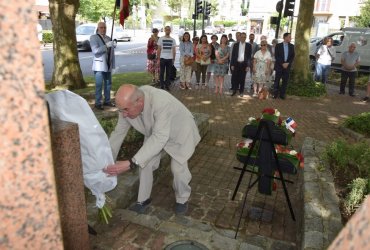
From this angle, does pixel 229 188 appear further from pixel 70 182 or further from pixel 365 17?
pixel 365 17

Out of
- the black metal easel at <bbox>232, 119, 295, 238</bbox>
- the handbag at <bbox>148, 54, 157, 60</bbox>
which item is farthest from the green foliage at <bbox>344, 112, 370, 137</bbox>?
the handbag at <bbox>148, 54, 157, 60</bbox>

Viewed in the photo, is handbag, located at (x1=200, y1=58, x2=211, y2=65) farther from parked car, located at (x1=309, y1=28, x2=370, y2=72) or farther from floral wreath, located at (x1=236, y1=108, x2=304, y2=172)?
parked car, located at (x1=309, y1=28, x2=370, y2=72)

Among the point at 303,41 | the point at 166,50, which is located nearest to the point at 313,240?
the point at 166,50

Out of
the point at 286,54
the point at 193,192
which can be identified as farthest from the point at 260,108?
the point at 193,192

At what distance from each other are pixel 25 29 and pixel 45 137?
394 mm

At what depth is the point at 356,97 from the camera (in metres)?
12.2

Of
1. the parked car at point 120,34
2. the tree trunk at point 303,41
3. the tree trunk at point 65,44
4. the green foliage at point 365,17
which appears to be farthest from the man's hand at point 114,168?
the green foliage at point 365,17

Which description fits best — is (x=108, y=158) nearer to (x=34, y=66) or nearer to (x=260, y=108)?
(x=34, y=66)

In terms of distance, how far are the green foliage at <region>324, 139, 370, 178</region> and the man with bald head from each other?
217 centimetres

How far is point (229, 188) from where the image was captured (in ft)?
15.4

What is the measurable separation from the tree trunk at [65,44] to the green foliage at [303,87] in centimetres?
719

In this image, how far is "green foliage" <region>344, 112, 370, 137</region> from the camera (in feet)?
23.5

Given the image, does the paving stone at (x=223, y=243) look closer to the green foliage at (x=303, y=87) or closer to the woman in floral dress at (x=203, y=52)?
the woman in floral dress at (x=203, y=52)

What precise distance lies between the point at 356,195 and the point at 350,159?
1119 mm
